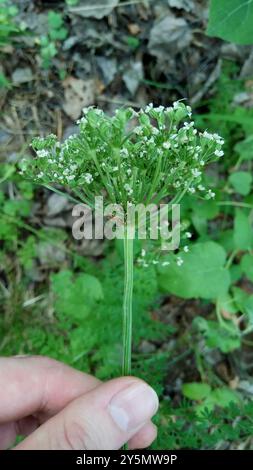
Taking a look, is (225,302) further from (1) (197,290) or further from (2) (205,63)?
(2) (205,63)

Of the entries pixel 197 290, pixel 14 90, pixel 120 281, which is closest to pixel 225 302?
pixel 197 290

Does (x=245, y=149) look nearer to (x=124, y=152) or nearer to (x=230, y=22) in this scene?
(x=230, y=22)

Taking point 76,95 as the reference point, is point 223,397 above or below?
below

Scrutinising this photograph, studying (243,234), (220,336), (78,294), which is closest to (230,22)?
(243,234)

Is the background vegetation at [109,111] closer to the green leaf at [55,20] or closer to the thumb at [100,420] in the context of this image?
the green leaf at [55,20]

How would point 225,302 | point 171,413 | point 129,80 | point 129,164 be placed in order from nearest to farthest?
point 129,164 < point 171,413 < point 225,302 < point 129,80

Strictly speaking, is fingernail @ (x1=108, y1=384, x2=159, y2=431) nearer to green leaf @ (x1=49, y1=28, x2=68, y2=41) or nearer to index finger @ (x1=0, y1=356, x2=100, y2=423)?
index finger @ (x1=0, y1=356, x2=100, y2=423)

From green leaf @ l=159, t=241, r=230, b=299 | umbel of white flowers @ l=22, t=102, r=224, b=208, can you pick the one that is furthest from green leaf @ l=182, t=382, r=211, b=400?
umbel of white flowers @ l=22, t=102, r=224, b=208
